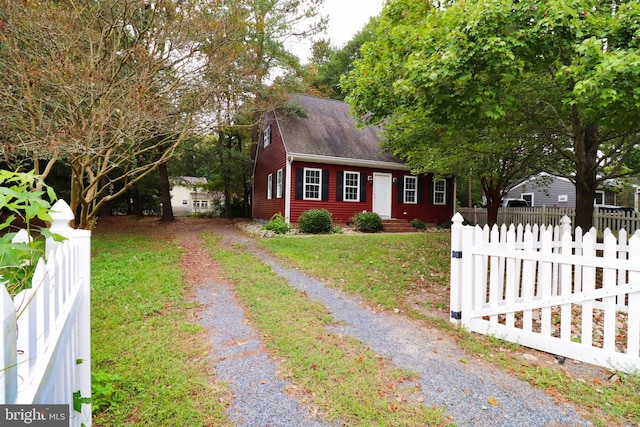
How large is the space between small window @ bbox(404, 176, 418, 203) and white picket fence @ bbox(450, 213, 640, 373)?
1158cm

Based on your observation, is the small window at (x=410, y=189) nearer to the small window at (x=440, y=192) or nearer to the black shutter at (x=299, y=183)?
the small window at (x=440, y=192)

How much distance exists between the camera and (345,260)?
7.54 m

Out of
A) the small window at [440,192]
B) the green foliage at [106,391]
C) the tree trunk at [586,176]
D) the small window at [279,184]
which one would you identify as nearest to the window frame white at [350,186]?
the small window at [279,184]

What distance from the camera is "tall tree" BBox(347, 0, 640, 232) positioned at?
3.65 meters

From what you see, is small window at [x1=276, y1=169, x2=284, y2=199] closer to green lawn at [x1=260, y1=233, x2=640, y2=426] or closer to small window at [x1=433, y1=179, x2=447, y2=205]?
green lawn at [x1=260, y1=233, x2=640, y2=426]

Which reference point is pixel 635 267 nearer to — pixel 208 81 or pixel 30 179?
pixel 30 179

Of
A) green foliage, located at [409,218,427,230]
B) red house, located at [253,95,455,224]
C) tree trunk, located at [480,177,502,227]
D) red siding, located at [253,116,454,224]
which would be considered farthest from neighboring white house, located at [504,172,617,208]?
green foliage, located at [409,218,427,230]

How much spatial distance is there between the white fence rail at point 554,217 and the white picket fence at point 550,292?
7.88 meters

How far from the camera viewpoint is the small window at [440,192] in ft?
53.6

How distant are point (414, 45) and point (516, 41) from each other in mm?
1530

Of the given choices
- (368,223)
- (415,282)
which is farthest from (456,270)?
(368,223)

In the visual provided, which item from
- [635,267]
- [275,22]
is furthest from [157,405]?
[275,22]

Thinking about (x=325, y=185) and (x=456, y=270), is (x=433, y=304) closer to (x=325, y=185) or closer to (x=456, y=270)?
(x=456, y=270)

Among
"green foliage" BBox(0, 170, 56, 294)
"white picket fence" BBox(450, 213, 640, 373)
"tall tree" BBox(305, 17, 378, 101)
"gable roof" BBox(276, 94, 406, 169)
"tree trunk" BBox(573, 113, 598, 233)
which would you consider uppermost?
"tall tree" BBox(305, 17, 378, 101)
